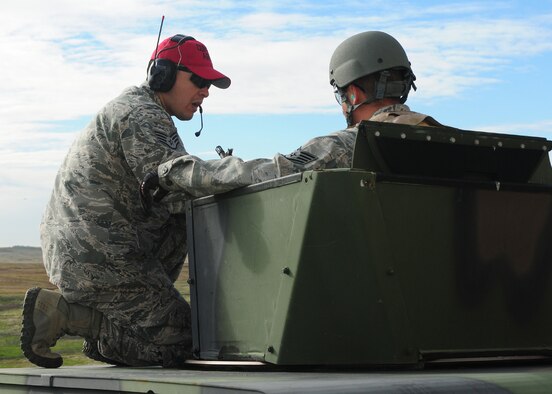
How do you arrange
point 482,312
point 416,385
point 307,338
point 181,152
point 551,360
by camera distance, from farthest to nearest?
1. point 181,152
2. point 551,360
3. point 482,312
4. point 307,338
5. point 416,385

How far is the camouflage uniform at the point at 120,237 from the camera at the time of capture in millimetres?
5066

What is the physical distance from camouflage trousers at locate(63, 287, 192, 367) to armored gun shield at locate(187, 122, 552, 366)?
0.42 meters

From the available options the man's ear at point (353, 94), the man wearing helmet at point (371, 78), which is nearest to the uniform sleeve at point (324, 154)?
the man wearing helmet at point (371, 78)

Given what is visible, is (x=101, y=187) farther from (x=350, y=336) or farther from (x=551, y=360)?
(x=551, y=360)

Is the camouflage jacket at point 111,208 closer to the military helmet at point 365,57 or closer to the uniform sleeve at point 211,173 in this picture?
the uniform sleeve at point 211,173

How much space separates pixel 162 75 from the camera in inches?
213

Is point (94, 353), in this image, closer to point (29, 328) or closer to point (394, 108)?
point (29, 328)

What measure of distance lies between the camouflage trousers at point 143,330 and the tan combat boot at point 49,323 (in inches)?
1.9

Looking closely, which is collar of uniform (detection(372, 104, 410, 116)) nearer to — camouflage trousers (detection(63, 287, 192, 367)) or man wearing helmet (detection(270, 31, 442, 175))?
man wearing helmet (detection(270, 31, 442, 175))

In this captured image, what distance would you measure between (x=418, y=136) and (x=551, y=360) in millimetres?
1250

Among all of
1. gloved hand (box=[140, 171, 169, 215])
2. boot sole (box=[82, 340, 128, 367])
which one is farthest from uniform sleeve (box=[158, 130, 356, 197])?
boot sole (box=[82, 340, 128, 367])

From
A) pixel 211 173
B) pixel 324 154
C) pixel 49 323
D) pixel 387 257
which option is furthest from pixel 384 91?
pixel 49 323

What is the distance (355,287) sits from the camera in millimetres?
4000

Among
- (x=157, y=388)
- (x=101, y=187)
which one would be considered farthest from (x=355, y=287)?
(x=101, y=187)
